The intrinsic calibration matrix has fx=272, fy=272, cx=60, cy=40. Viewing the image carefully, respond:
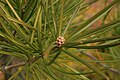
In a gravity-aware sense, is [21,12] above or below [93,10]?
below

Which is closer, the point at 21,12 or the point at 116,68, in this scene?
the point at 21,12

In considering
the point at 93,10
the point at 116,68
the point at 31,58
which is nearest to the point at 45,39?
the point at 31,58

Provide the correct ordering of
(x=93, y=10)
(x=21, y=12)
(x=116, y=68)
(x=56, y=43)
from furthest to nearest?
1. (x=93, y=10)
2. (x=116, y=68)
3. (x=21, y=12)
4. (x=56, y=43)

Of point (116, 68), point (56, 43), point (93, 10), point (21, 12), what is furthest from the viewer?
point (93, 10)

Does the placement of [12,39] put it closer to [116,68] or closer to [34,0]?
[34,0]

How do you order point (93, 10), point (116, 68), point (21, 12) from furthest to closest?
point (93, 10)
point (116, 68)
point (21, 12)

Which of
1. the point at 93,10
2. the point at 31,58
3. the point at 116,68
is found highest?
the point at 93,10

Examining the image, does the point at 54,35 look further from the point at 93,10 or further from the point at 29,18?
the point at 93,10

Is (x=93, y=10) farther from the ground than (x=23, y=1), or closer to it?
Answer: farther from the ground

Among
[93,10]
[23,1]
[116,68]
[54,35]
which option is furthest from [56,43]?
[93,10]
